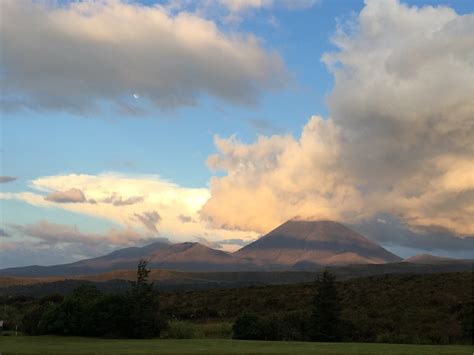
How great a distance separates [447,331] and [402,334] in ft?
10.1

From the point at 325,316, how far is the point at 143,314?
10539 mm

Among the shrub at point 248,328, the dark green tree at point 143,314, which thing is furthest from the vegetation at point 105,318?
the shrub at point 248,328

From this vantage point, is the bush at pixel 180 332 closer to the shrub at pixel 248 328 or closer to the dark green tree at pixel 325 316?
the shrub at pixel 248 328

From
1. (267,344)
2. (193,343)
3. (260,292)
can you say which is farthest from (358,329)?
(260,292)

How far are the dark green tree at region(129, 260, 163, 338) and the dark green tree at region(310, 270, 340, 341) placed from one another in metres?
8.97

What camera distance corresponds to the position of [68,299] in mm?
34312

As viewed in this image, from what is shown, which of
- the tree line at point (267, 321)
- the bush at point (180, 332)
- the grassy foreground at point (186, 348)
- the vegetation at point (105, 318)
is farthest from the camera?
the bush at point (180, 332)

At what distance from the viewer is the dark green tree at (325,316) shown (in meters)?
33.8

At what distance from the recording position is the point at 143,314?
33.3 m

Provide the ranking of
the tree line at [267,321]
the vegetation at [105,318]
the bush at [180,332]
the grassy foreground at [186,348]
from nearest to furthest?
the grassy foreground at [186,348], the vegetation at [105,318], the tree line at [267,321], the bush at [180,332]

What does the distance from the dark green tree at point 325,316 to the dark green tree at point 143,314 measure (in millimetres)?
8972

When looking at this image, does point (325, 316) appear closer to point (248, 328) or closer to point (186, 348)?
point (248, 328)

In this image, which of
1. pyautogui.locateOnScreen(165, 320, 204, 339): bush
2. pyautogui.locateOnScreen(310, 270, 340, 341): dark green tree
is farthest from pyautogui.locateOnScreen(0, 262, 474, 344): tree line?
pyautogui.locateOnScreen(165, 320, 204, 339): bush

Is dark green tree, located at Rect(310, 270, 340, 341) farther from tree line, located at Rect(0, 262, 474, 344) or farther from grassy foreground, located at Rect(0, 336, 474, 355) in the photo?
grassy foreground, located at Rect(0, 336, 474, 355)
